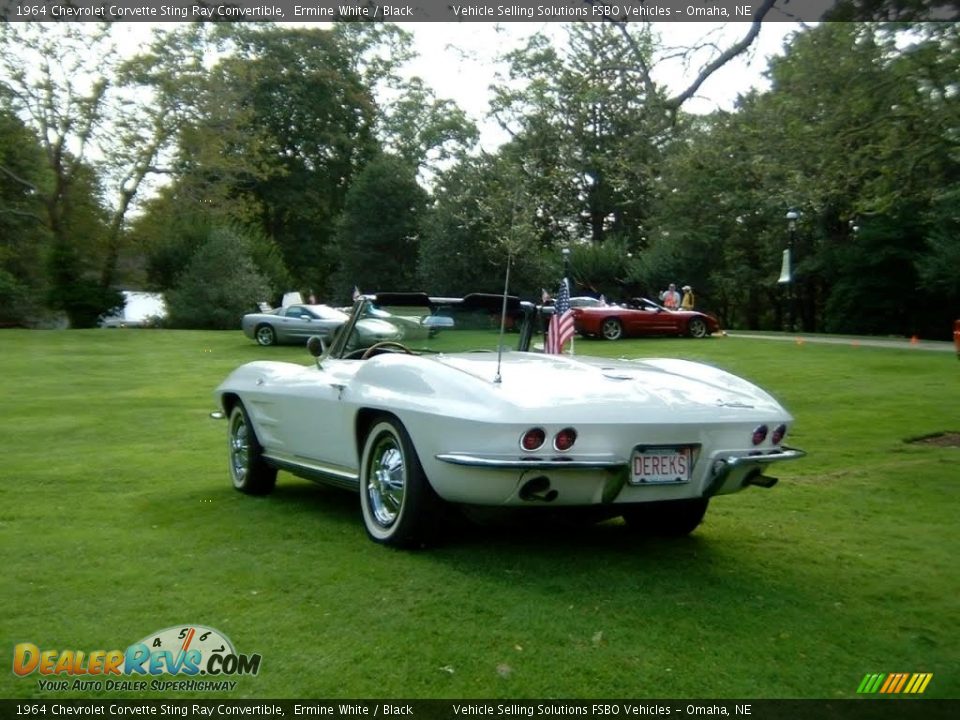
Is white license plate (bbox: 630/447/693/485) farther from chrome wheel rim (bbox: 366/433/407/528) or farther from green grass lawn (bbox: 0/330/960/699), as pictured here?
chrome wheel rim (bbox: 366/433/407/528)

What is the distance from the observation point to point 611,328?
3081 cm

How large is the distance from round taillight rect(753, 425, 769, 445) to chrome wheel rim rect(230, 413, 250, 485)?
3.79 meters

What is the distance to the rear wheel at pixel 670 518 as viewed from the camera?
237 inches

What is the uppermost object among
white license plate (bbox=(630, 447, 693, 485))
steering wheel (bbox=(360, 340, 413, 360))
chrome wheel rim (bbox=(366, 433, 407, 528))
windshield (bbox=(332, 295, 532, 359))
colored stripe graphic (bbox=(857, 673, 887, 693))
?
windshield (bbox=(332, 295, 532, 359))

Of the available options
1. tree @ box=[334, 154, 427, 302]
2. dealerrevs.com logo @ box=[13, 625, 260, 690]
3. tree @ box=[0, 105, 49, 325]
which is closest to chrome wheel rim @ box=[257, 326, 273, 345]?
tree @ box=[334, 154, 427, 302]

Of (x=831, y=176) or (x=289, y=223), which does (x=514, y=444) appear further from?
(x=289, y=223)

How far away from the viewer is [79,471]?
8.74 meters

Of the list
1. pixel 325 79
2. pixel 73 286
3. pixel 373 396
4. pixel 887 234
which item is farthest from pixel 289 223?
pixel 373 396

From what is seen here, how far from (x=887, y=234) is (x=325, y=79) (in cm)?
2870

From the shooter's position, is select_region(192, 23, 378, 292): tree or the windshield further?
select_region(192, 23, 378, 292): tree

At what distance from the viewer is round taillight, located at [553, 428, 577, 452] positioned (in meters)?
4.95

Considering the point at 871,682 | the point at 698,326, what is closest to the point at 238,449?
the point at 871,682
